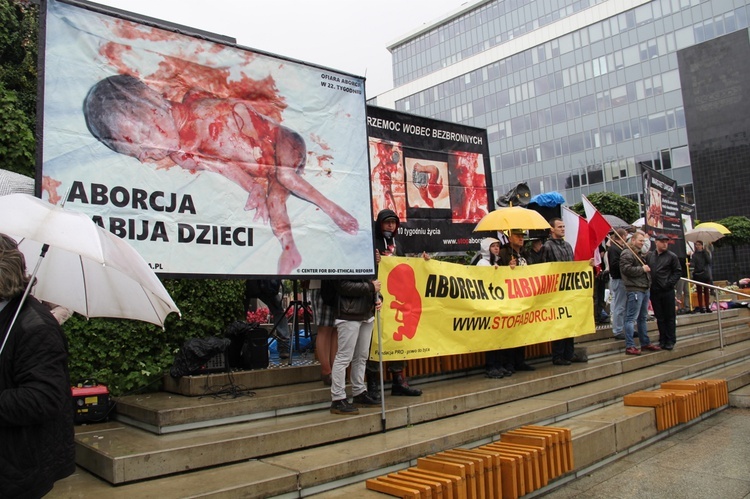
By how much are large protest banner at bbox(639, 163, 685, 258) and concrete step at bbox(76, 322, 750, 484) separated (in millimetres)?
4457

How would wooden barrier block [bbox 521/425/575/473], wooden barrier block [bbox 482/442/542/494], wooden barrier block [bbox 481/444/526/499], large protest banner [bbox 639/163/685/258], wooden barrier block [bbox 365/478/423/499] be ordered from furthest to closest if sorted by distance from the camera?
large protest banner [bbox 639/163/685/258] → wooden barrier block [bbox 521/425/575/473] → wooden barrier block [bbox 482/442/542/494] → wooden barrier block [bbox 481/444/526/499] → wooden barrier block [bbox 365/478/423/499]

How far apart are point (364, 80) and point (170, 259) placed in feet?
9.05

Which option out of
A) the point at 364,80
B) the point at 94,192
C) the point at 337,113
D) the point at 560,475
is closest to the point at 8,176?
the point at 94,192

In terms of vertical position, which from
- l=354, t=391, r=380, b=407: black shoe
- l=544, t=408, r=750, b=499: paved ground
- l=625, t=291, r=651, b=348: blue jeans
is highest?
l=625, t=291, r=651, b=348: blue jeans

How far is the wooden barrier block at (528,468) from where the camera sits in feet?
15.9

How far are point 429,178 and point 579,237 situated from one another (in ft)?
9.70

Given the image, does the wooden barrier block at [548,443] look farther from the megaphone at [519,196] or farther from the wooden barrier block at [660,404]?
the megaphone at [519,196]

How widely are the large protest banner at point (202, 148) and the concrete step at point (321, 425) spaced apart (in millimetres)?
1377

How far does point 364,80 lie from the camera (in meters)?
5.84

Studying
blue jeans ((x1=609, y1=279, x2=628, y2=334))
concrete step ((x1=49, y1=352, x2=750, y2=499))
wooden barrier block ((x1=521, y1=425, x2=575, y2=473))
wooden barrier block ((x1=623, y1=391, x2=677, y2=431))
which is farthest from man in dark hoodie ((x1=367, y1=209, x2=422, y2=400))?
blue jeans ((x1=609, y1=279, x2=628, y2=334))

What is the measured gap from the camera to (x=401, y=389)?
6.52 metres

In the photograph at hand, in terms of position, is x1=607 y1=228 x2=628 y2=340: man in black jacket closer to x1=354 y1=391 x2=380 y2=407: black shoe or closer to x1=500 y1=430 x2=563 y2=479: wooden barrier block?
x1=500 y1=430 x2=563 y2=479: wooden barrier block

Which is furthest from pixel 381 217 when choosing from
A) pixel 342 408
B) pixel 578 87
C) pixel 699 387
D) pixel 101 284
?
pixel 578 87

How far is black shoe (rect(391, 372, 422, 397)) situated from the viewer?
6477mm
